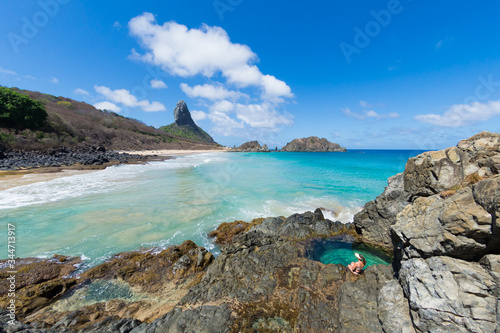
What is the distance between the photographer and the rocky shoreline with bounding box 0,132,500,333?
143 inches

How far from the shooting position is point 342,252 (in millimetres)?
8383

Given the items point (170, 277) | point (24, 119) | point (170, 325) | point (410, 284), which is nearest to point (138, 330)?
point (170, 325)

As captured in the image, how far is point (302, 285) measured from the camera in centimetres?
536

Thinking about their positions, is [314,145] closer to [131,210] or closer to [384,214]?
[384,214]

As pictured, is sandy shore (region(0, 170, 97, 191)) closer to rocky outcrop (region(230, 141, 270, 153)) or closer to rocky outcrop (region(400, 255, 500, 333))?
rocky outcrop (region(400, 255, 500, 333))

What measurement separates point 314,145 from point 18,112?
166282 millimetres

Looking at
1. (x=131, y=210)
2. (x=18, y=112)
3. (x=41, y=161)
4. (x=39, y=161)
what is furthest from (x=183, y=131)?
(x=131, y=210)

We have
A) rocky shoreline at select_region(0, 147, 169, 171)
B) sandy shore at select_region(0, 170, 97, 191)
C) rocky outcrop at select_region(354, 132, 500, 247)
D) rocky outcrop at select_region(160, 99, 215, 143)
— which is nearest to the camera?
rocky outcrop at select_region(354, 132, 500, 247)

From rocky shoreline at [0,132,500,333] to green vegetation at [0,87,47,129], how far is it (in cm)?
5025

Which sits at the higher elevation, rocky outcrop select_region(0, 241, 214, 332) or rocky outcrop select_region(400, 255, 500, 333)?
rocky outcrop select_region(400, 255, 500, 333)

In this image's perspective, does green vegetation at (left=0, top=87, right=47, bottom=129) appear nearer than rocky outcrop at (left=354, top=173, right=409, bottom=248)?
No

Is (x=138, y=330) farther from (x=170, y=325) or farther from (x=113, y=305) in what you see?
(x=113, y=305)

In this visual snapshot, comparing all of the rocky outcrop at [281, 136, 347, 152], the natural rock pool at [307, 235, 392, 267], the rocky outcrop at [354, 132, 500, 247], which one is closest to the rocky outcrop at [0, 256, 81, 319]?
the natural rock pool at [307, 235, 392, 267]

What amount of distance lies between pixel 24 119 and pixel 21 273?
52880 mm
